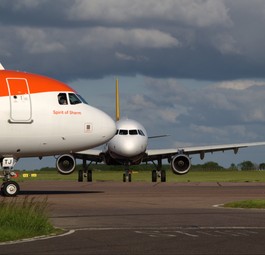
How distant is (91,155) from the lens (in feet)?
199

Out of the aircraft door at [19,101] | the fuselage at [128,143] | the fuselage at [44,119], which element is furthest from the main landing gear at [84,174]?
the aircraft door at [19,101]

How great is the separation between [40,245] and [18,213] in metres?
2.91

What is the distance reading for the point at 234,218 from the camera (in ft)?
67.9

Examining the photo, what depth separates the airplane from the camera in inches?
1224

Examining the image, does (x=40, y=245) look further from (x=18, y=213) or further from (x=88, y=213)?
(x=88, y=213)

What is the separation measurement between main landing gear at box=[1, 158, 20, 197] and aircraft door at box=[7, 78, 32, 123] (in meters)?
1.96

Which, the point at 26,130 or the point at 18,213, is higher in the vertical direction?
the point at 26,130

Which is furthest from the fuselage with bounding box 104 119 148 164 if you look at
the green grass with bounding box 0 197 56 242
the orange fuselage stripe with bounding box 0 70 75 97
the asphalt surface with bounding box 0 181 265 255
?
the green grass with bounding box 0 197 56 242

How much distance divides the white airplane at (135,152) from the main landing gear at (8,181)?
70.8 feet

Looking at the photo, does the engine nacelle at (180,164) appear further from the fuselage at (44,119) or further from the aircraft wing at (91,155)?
the fuselage at (44,119)

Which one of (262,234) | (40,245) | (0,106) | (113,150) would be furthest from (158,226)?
(113,150)

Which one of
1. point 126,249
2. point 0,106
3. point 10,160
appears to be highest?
point 0,106

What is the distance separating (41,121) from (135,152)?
79.7 feet

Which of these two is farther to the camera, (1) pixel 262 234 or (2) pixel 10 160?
(2) pixel 10 160
